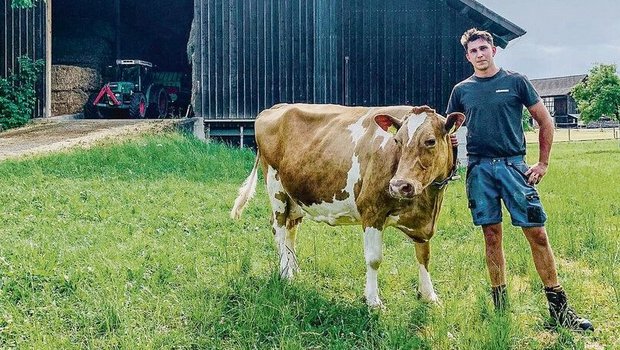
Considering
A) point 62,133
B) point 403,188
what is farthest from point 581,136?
point 403,188

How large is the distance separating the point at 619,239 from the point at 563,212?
5.92ft

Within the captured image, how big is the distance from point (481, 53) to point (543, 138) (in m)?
0.70

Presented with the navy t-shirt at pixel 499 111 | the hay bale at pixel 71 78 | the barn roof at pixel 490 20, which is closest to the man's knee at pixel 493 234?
the navy t-shirt at pixel 499 111

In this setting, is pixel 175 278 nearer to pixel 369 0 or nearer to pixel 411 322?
pixel 411 322

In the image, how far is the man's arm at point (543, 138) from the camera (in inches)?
158

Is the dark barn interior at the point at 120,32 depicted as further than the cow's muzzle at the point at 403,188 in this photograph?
Yes

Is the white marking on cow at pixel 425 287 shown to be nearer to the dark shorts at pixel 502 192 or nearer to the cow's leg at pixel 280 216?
the dark shorts at pixel 502 192

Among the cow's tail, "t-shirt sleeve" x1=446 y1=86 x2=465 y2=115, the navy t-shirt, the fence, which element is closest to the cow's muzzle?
the navy t-shirt

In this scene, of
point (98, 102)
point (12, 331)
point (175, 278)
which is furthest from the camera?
point (98, 102)

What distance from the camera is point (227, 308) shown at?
14.6ft

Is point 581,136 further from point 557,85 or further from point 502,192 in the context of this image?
point 502,192

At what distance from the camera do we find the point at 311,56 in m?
15.3

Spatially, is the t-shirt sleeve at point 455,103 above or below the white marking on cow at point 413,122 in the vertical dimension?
above

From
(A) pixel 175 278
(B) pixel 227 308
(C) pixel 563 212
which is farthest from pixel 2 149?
(C) pixel 563 212
